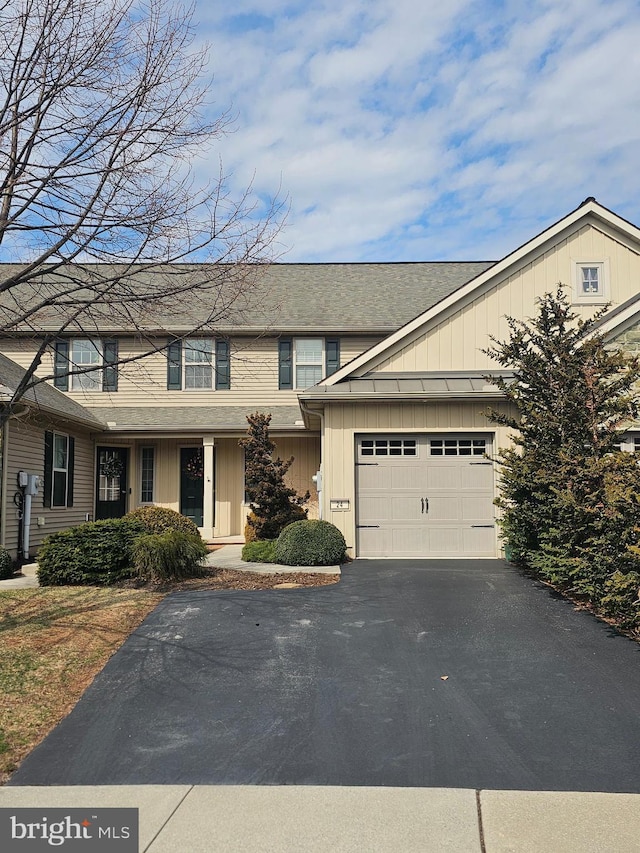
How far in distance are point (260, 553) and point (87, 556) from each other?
3.49 metres

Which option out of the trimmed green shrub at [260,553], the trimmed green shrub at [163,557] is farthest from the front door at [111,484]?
the trimmed green shrub at [163,557]

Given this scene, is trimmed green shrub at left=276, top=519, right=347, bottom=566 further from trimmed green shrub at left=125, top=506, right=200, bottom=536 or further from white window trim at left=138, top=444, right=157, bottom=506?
white window trim at left=138, top=444, right=157, bottom=506

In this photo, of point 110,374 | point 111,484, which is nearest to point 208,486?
point 111,484

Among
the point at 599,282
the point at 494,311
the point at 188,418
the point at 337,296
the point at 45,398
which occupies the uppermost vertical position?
the point at 337,296

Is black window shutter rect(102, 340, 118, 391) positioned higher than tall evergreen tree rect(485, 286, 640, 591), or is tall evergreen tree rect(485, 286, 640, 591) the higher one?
black window shutter rect(102, 340, 118, 391)

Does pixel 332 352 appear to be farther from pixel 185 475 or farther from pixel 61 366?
pixel 61 366

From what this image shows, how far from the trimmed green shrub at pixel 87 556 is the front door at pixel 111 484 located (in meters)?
7.46

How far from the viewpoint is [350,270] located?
21.6 metres

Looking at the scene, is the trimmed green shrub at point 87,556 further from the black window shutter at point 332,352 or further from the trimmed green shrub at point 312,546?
the black window shutter at point 332,352

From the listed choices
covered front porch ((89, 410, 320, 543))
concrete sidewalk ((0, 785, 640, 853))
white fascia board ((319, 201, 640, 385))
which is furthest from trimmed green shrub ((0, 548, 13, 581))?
concrete sidewalk ((0, 785, 640, 853))

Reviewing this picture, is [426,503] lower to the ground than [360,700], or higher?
higher

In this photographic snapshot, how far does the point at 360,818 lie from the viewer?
4.07 metres

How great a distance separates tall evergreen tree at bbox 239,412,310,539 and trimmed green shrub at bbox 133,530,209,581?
3.91 meters

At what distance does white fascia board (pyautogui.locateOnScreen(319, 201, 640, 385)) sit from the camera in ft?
45.9
